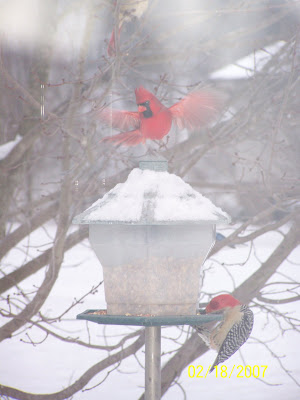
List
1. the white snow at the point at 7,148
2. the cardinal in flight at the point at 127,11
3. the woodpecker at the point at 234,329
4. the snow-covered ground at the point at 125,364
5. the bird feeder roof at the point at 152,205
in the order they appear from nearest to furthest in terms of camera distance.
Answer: the bird feeder roof at the point at 152,205, the woodpecker at the point at 234,329, the cardinal in flight at the point at 127,11, the white snow at the point at 7,148, the snow-covered ground at the point at 125,364

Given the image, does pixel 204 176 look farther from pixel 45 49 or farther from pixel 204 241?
pixel 204 241

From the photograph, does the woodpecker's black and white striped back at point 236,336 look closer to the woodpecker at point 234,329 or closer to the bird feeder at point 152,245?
the woodpecker at point 234,329

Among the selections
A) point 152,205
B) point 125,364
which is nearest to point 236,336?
point 152,205

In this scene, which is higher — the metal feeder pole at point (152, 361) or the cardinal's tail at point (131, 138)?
the cardinal's tail at point (131, 138)

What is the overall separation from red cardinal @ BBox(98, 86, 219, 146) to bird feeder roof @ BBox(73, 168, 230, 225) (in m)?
0.16

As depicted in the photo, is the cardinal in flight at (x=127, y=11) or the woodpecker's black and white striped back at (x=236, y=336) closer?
the woodpecker's black and white striped back at (x=236, y=336)

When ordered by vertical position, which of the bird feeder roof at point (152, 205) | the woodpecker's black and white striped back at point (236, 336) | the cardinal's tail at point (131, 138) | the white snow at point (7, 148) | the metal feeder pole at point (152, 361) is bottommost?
the metal feeder pole at point (152, 361)

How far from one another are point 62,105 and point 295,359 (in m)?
2.94

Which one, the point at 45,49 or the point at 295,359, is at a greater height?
the point at 45,49

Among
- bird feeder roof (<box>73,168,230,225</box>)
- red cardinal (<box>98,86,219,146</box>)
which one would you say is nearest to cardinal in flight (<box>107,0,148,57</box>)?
red cardinal (<box>98,86,219,146</box>)

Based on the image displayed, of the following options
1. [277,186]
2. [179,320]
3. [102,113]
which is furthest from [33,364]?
[179,320]

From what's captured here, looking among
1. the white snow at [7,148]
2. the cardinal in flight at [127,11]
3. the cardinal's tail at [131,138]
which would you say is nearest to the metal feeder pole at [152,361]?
the cardinal's tail at [131,138]

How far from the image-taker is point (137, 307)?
1692 millimetres

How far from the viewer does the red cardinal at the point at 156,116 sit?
1780 mm
